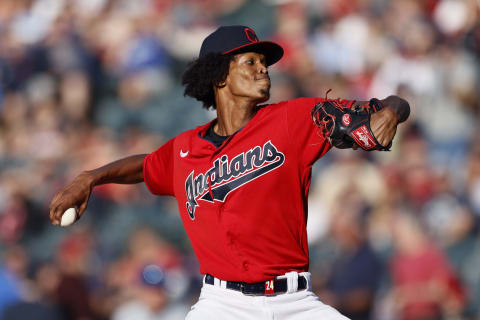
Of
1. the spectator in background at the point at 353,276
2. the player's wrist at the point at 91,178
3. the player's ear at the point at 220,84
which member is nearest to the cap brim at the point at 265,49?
the player's ear at the point at 220,84

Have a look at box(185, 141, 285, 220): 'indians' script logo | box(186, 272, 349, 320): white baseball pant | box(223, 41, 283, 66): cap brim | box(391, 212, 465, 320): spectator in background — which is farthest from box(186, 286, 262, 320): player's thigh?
box(391, 212, 465, 320): spectator in background

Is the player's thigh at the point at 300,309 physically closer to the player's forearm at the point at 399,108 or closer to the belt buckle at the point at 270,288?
the belt buckle at the point at 270,288

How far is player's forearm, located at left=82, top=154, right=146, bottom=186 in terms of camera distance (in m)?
3.94

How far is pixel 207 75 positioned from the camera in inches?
161

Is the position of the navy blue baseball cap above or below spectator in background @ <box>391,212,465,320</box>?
above

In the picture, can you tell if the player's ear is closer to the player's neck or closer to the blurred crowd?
the player's neck

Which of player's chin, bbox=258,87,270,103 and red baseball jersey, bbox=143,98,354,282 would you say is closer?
red baseball jersey, bbox=143,98,354,282

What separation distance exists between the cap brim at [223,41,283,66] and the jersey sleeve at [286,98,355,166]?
1.80ft

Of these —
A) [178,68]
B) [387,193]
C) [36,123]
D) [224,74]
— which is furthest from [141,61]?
[224,74]

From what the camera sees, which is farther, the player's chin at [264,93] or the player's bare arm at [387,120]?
the player's chin at [264,93]

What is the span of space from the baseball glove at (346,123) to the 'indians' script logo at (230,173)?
0.90 ft

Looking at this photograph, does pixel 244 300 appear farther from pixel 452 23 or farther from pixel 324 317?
pixel 452 23

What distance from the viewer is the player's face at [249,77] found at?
3.83 metres

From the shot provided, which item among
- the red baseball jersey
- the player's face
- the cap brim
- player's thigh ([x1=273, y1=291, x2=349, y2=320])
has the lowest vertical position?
player's thigh ([x1=273, y1=291, x2=349, y2=320])
